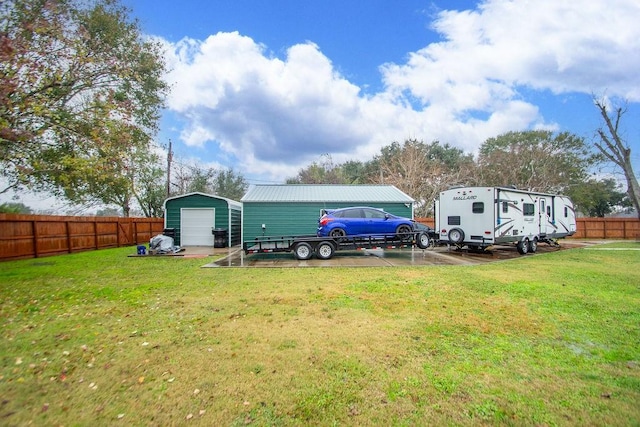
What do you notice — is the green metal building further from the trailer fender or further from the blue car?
the trailer fender

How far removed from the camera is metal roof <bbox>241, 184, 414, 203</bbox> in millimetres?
17328

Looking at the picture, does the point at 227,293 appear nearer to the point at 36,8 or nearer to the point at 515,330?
the point at 515,330

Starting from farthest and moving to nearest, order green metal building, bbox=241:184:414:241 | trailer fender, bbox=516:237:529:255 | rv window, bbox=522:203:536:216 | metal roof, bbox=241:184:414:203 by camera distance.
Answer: metal roof, bbox=241:184:414:203
green metal building, bbox=241:184:414:241
trailer fender, bbox=516:237:529:255
rv window, bbox=522:203:536:216

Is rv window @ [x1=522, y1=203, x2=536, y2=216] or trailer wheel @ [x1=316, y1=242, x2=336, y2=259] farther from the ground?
rv window @ [x1=522, y1=203, x2=536, y2=216]

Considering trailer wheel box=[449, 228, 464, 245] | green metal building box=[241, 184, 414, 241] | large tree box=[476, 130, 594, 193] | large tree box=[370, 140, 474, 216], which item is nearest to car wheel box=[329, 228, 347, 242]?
trailer wheel box=[449, 228, 464, 245]

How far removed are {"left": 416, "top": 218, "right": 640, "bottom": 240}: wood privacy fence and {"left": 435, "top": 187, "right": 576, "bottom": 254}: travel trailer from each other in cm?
1157

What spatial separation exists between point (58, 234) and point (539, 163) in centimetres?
3483

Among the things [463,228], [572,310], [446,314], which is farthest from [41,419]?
[463,228]

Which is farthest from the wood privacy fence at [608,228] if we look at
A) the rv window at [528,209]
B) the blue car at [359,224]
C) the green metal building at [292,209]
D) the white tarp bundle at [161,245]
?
the white tarp bundle at [161,245]

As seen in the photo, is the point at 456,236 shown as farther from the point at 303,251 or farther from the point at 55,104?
the point at 55,104

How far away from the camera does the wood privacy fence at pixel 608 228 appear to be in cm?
2391

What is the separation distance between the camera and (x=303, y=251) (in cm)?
1204

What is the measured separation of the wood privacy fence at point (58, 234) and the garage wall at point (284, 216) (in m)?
7.44

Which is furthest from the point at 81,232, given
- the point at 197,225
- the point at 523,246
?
the point at 523,246
